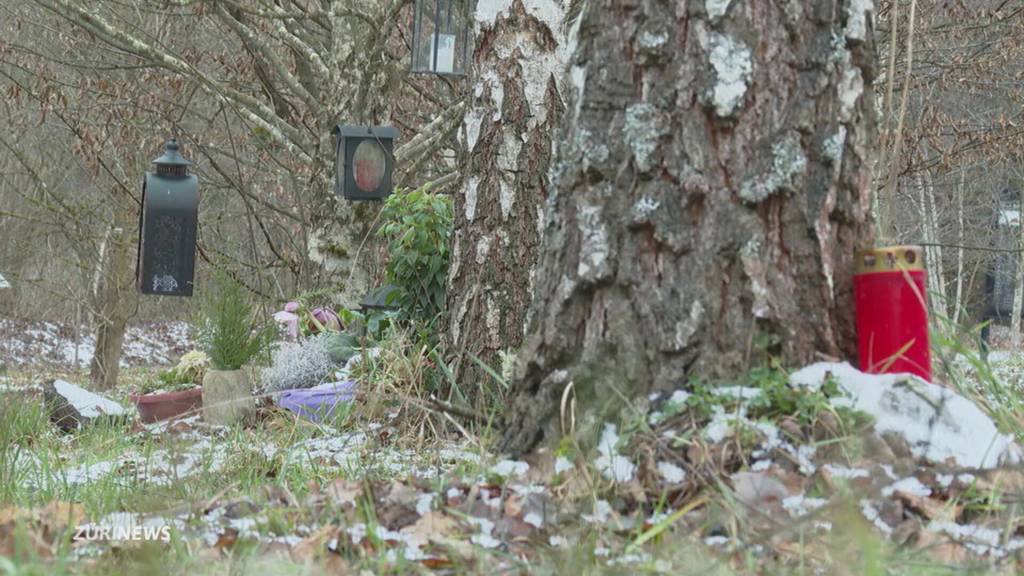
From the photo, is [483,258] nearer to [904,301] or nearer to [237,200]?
[904,301]

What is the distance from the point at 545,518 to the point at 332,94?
6724 millimetres

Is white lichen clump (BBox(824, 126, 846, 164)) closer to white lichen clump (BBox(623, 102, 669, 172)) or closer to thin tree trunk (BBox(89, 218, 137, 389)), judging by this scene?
white lichen clump (BBox(623, 102, 669, 172))

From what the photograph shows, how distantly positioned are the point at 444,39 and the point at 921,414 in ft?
17.0

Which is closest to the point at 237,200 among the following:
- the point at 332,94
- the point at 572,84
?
the point at 332,94

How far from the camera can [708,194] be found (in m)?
1.97

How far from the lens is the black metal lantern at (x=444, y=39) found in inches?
262

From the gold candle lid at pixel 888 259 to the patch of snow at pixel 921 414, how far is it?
194 mm

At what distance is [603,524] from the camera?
1.73m

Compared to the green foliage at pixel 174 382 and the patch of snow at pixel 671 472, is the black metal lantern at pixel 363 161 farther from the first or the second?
the patch of snow at pixel 671 472

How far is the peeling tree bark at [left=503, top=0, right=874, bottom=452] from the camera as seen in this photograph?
1.96m

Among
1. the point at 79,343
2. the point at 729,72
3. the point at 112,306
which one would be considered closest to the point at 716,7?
the point at 729,72

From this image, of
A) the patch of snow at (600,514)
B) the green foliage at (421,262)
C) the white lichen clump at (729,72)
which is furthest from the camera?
the green foliage at (421,262)

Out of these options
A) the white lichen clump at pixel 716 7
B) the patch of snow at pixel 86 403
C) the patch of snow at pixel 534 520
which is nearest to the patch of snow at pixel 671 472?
the patch of snow at pixel 534 520
